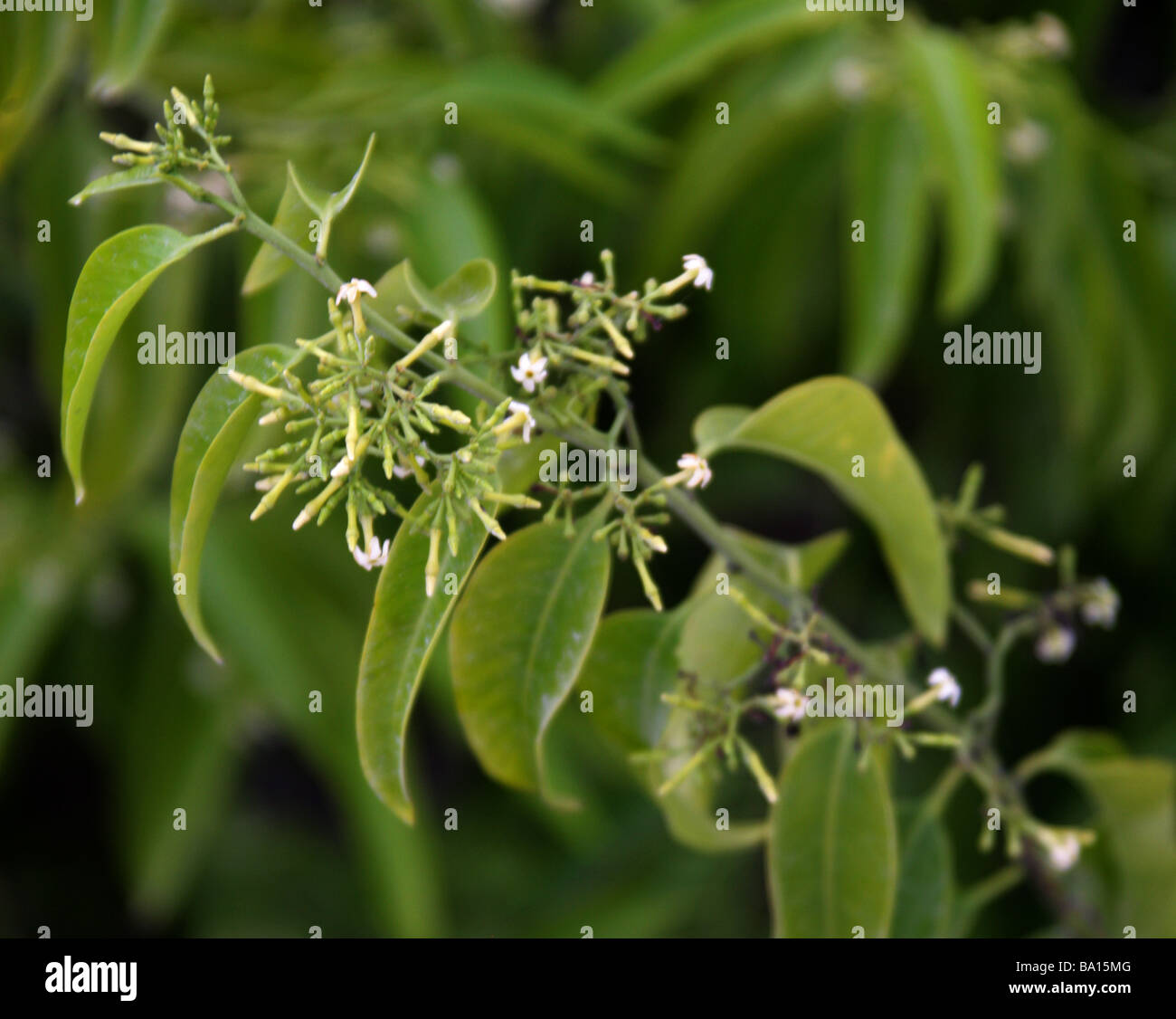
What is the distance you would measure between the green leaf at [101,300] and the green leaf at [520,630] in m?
0.25

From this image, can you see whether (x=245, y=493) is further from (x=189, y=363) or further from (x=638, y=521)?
(x=638, y=521)

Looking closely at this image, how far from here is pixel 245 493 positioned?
1735 millimetres

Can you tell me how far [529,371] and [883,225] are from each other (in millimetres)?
799

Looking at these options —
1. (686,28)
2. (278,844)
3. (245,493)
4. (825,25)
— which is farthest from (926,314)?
(278,844)

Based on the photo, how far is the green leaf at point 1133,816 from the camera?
0.95 metres

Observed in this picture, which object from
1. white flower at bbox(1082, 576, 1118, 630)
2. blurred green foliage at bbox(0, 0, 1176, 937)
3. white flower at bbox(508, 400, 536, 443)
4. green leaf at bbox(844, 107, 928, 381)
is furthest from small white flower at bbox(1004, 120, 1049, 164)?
white flower at bbox(508, 400, 536, 443)

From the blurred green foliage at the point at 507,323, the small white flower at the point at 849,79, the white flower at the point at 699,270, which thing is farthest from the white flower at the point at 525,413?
the small white flower at the point at 849,79

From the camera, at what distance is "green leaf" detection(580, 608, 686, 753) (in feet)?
2.59

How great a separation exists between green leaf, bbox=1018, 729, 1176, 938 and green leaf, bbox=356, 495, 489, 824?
1.85 feet

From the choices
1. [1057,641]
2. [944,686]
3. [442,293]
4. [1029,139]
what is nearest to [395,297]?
[442,293]

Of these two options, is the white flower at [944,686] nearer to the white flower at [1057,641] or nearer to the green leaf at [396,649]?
the white flower at [1057,641]

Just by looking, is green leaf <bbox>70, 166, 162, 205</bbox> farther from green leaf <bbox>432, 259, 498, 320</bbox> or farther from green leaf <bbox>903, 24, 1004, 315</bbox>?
green leaf <bbox>903, 24, 1004, 315</bbox>

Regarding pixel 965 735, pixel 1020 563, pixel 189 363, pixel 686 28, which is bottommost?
pixel 965 735
